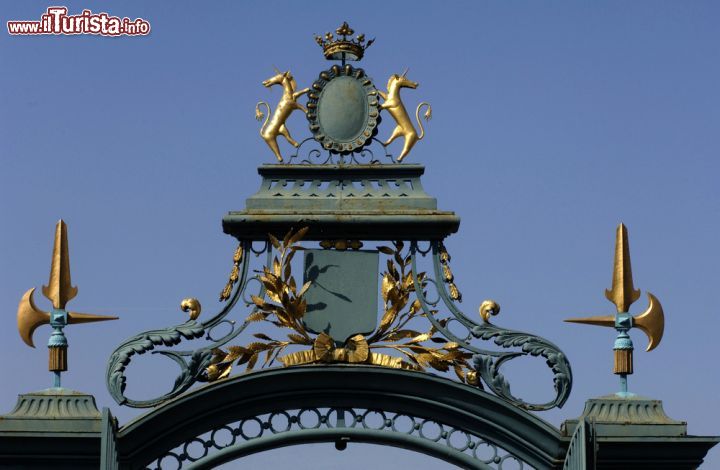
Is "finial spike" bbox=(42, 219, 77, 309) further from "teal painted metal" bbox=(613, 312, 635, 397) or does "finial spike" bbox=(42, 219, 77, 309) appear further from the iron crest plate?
"teal painted metal" bbox=(613, 312, 635, 397)

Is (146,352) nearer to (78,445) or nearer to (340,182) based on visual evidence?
(78,445)

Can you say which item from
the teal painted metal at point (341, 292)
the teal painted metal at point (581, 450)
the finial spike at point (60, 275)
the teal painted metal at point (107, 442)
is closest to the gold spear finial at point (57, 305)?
the finial spike at point (60, 275)

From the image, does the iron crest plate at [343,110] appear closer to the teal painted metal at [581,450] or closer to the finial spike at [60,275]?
the finial spike at [60,275]

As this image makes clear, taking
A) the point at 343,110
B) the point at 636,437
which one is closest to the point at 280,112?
the point at 343,110

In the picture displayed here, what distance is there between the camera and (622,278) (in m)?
14.9

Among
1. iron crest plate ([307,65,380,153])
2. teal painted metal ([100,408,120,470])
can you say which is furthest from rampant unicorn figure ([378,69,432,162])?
teal painted metal ([100,408,120,470])

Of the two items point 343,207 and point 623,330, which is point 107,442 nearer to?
point 343,207

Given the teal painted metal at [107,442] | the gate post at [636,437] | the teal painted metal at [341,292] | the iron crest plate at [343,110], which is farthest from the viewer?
the iron crest plate at [343,110]

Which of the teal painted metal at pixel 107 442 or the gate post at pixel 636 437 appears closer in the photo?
the teal painted metal at pixel 107 442

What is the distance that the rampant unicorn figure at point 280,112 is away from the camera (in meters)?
15.4

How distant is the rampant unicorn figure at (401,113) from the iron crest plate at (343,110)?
10cm

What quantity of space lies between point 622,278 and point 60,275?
3.79m

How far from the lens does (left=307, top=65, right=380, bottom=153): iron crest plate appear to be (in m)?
15.3

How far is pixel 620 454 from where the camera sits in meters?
14.8
